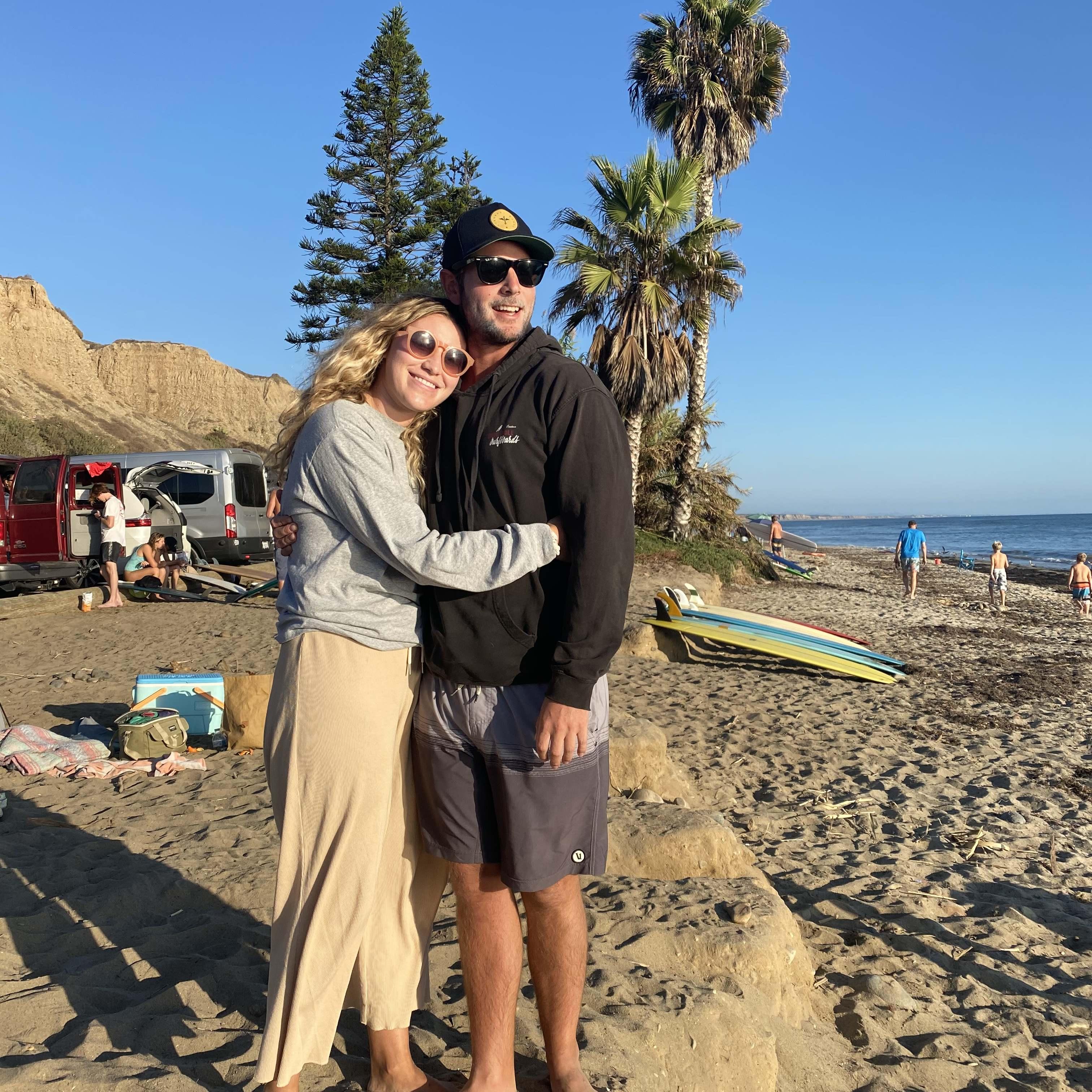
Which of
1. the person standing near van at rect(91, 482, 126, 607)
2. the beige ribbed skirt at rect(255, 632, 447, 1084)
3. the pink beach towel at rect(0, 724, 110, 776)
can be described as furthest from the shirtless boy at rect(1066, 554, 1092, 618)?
the beige ribbed skirt at rect(255, 632, 447, 1084)

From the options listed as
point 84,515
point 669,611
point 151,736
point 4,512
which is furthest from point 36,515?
point 669,611

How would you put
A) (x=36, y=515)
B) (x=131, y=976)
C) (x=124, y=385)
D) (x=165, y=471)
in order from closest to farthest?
(x=131, y=976) < (x=36, y=515) < (x=165, y=471) < (x=124, y=385)

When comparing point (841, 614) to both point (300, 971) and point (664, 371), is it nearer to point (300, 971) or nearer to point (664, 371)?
point (664, 371)

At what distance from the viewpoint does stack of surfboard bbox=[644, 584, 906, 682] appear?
9.66 m

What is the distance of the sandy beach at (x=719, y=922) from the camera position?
93.9 inches

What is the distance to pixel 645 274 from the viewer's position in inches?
705

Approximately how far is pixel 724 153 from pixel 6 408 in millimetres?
35953

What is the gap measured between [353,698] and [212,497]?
14033 millimetres

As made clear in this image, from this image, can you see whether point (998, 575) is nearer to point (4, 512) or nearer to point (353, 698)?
point (4, 512)

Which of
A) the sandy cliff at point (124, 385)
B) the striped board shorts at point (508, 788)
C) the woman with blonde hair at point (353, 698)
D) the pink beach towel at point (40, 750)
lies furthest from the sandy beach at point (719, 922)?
the sandy cliff at point (124, 385)

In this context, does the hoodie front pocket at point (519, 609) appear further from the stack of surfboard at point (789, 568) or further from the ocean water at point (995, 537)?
the ocean water at point (995, 537)

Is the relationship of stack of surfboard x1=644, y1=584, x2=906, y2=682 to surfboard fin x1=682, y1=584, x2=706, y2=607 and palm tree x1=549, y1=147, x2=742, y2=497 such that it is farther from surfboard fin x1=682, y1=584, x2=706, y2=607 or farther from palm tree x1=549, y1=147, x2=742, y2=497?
palm tree x1=549, y1=147, x2=742, y2=497

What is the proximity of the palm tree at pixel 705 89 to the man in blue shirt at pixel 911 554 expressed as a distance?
16.2 ft

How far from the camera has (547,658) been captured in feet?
6.91
